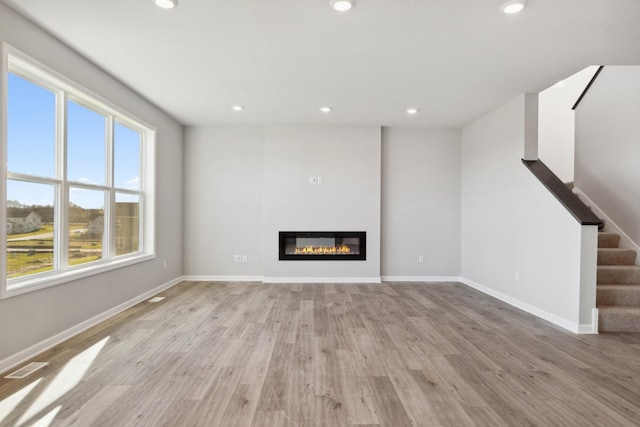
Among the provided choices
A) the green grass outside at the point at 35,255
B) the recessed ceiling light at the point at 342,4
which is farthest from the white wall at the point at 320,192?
the recessed ceiling light at the point at 342,4

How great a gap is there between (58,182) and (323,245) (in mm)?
3627

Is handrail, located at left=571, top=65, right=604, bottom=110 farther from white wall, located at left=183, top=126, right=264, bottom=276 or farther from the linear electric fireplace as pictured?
white wall, located at left=183, top=126, right=264, bottom=276

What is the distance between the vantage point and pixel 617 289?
11.3ft

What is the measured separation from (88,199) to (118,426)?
2.50m

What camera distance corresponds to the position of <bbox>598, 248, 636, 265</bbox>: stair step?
3836mm

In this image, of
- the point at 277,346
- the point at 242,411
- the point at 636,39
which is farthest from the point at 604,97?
the point at 242,411

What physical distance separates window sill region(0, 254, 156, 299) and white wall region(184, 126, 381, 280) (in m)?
1.75

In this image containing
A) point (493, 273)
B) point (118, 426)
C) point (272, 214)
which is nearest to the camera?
point (118, 426)

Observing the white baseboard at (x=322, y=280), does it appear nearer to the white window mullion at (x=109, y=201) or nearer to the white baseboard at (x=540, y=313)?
the white baseboard at (x=540, y=313)

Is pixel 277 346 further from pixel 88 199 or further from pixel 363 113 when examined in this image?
pixel 363 113

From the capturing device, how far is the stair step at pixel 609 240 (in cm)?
405

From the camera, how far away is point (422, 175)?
5.75m

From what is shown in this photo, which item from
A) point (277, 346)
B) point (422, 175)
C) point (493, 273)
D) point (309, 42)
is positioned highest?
point (309, 42)

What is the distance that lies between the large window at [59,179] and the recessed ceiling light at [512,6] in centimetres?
347
